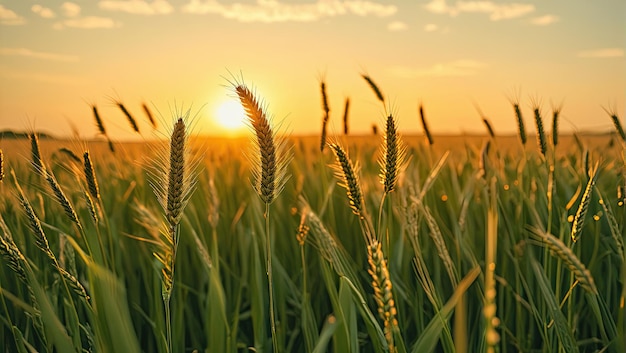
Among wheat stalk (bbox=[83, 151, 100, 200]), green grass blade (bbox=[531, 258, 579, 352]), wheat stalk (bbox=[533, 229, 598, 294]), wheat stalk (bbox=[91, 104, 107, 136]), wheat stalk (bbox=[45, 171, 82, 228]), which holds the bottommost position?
green grass blade (bbox=[531, 258, 579, 352])

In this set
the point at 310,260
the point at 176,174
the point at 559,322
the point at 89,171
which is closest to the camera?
the point at 176,174

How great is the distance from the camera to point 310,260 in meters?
2.54

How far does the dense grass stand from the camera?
134 centimetres

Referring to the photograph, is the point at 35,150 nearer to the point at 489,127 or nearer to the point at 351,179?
the point at 351,179

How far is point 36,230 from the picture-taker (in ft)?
3.80

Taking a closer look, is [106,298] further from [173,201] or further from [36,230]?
[36,230]

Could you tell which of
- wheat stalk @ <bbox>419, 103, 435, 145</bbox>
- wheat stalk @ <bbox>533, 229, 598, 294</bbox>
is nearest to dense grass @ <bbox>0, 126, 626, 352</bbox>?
wheat stalk @ <bbox>533, 229, 598, 294</bbox>

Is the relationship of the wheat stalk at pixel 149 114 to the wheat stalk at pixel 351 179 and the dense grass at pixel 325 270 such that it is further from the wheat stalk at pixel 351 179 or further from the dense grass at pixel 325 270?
the wheat stalk at pixel 351 179

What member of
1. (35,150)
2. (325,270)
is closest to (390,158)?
(325,270)

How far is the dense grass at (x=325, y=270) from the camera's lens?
4.39ft

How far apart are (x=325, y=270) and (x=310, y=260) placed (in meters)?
1.10

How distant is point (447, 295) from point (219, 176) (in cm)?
181

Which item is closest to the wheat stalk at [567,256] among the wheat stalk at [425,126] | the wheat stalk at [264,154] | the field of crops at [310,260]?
the field of crops at [310,260]

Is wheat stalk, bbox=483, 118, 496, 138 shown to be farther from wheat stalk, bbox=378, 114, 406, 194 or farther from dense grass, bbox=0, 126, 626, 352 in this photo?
wheat stalk, bbox=378, 114, 406, 194
